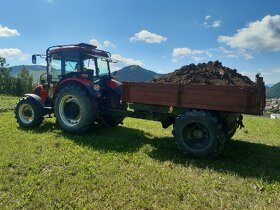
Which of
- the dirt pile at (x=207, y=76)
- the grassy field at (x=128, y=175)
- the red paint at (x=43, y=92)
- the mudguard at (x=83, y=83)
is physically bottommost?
the grassy field at (x=128, y=175)

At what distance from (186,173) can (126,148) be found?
257 cm

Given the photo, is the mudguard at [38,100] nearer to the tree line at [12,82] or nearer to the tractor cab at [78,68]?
the tractor cab at [78,68]

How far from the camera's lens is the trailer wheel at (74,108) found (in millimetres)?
10344

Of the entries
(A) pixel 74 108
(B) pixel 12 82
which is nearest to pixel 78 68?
(A) pixel 74 108

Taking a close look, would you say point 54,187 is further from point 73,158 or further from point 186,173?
point 186,173

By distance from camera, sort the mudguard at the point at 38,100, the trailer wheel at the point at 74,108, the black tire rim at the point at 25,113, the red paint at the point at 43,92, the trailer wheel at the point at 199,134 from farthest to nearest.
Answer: the red paint at the point at 43,92 → the black tire rim at the point at 25,113 → the mudguard at the point at 38,100 → the trailer wheel at the point at 74,108 → the trailer wheel at the point at 199,134

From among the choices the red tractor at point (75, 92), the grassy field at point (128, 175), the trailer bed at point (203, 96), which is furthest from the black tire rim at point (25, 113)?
the trailer bed at point (203, 96)

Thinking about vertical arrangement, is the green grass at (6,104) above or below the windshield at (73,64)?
below

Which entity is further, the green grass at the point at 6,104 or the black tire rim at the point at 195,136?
the green grass at the point at 6,104

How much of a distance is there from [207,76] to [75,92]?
435 centimetres

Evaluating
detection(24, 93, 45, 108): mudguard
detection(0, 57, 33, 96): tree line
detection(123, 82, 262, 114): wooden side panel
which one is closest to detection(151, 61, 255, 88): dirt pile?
detection(123, 82, 262, 114): wooden side panel

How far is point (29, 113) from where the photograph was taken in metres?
12.4

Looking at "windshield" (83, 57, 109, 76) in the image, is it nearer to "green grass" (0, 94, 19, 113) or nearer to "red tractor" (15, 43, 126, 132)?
"red tractor" (15, 43, 126, 132)

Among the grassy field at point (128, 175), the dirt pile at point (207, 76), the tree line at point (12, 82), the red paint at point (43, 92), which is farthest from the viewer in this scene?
the tree line at point (12, 82)
